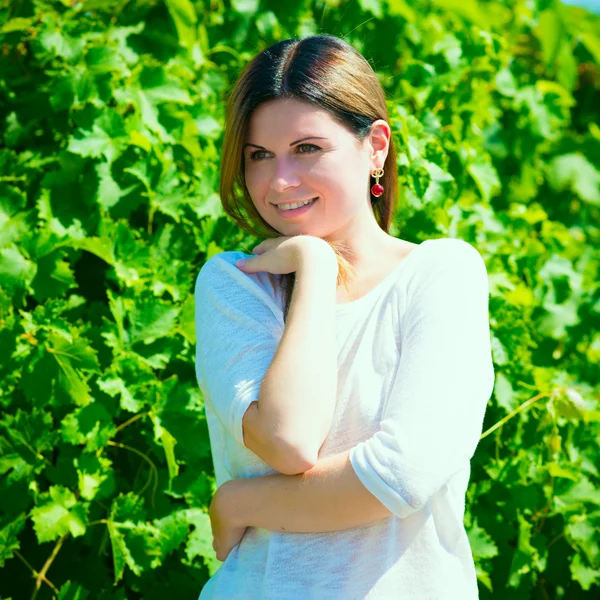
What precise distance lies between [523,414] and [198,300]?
1.13 metres

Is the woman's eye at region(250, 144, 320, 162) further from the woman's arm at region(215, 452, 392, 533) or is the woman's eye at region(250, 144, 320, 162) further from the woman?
the woman's arm at region(215, 452, 392, 533)

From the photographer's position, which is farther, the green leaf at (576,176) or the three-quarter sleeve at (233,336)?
the green leaf at (576,176)

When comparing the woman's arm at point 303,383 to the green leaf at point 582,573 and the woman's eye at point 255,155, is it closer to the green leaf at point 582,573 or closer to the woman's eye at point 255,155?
the woman's eye at point 255,155

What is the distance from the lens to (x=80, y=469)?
2088 mm

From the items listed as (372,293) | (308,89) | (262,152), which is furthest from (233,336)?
(308,89)

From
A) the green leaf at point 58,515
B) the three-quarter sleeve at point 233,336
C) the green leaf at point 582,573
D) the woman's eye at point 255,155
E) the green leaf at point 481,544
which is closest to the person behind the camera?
the three-quarter sleeve at point 233,336

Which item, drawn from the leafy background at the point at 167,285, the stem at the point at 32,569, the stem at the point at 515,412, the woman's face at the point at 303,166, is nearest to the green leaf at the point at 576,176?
the leafy background at the point at 167,285

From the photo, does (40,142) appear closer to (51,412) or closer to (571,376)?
(51,412)

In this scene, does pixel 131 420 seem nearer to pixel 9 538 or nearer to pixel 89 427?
pixel 89 427

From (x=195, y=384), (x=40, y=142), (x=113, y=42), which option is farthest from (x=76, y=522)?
(x=113, y=42)

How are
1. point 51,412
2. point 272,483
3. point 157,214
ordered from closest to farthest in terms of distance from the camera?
1. point 272,483
2. point 51,412
3. point 157,214

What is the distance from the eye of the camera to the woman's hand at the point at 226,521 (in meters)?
1.57

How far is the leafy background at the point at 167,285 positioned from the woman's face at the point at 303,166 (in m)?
0.52

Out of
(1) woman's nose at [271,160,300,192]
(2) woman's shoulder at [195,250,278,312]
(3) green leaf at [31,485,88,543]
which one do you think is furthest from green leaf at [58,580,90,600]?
(1) woman's nose at [271,160,300,192]
